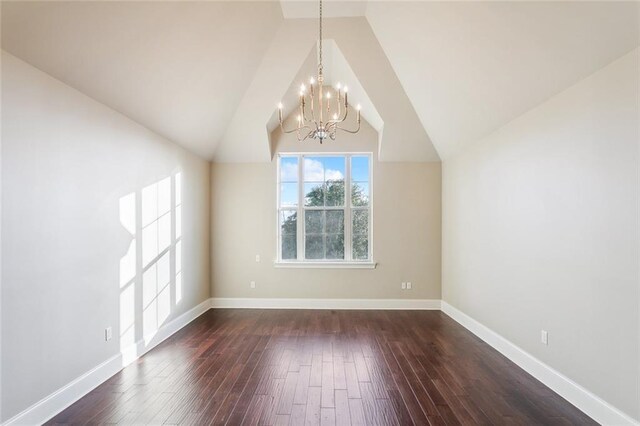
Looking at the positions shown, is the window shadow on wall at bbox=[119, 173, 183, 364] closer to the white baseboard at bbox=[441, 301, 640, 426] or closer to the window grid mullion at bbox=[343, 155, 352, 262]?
the window grid mullion at bbox=[343, 155, 352, 262]

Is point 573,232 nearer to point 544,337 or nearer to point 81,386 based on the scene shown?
point 544,337

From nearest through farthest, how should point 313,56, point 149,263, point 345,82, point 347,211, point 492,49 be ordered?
point 492,49
point 149,263
point 313,56
point 345,82
point 347,211

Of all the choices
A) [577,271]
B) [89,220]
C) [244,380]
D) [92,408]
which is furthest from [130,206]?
[577,271]

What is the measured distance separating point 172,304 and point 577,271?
435 cm

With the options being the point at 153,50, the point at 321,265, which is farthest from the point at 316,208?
the point at 153,50

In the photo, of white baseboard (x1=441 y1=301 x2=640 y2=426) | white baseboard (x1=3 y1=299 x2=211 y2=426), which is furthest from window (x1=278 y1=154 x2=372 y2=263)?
white baseboard (x1=3 y1=299 x2=211 y2=426)

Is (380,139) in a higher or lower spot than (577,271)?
higher

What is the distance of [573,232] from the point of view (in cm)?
250

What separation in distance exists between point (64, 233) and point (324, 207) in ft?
12.0

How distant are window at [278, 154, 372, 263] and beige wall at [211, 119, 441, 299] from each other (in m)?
0.18

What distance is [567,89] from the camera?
8.36 ft

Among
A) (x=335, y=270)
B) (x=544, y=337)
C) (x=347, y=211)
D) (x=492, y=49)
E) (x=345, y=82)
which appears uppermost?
(x=345, y=82)

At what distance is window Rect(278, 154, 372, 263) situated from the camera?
5.39m

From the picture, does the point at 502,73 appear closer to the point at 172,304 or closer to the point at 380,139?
the point at 380,139
